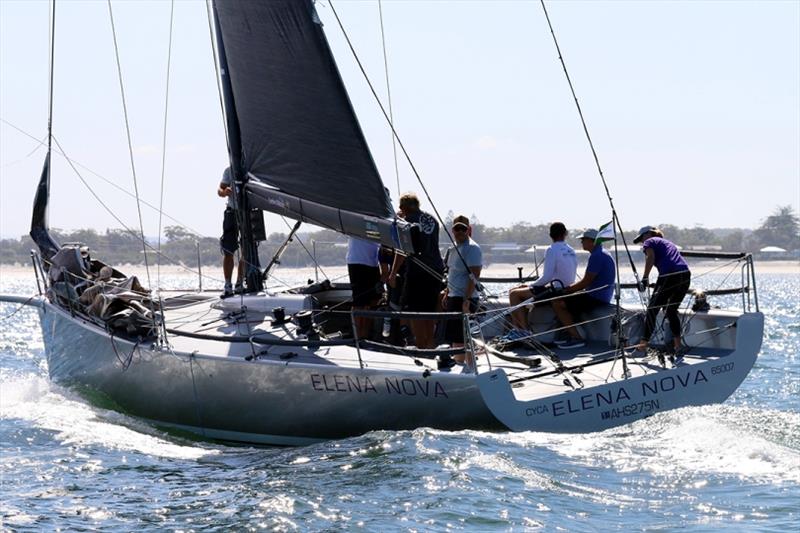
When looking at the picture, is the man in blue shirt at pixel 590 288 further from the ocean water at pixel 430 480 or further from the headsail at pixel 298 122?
the headsail at pixel 298 122

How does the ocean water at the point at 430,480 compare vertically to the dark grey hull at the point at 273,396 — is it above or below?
below

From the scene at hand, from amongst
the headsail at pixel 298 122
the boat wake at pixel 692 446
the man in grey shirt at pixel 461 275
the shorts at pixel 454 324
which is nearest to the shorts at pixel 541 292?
the shorts at pixel 454 324

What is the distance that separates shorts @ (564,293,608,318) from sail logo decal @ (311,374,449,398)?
266 cm

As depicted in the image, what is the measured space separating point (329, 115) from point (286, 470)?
3360mm

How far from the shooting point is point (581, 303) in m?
11.6

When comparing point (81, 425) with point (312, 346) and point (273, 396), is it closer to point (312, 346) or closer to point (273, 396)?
point (273, 396)

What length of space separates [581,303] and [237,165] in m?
3.61

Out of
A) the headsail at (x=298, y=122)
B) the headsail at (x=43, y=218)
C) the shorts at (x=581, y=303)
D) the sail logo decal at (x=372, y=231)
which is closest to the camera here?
the sail logo decal at (x=372, y=231)

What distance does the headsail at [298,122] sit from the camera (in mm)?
10539

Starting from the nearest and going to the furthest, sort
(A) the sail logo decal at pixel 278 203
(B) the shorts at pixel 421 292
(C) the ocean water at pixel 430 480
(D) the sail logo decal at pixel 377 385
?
(C) the ocean water at pixel 430 480 → (D) the sail logo decal at pixel 377 385 → (B) the shorts at pixel 421 292 → (A) the sail logo decal at pixel 278 203

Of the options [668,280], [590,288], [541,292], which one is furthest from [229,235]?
[668,280]

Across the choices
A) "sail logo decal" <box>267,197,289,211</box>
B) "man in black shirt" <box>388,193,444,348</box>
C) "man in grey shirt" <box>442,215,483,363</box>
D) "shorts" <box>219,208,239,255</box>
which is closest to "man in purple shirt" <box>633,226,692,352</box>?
"man in grey shirt" <box>442,215,483,363</box>

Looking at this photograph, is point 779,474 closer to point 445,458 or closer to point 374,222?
point 445,458

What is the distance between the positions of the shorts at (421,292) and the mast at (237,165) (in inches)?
81.5
